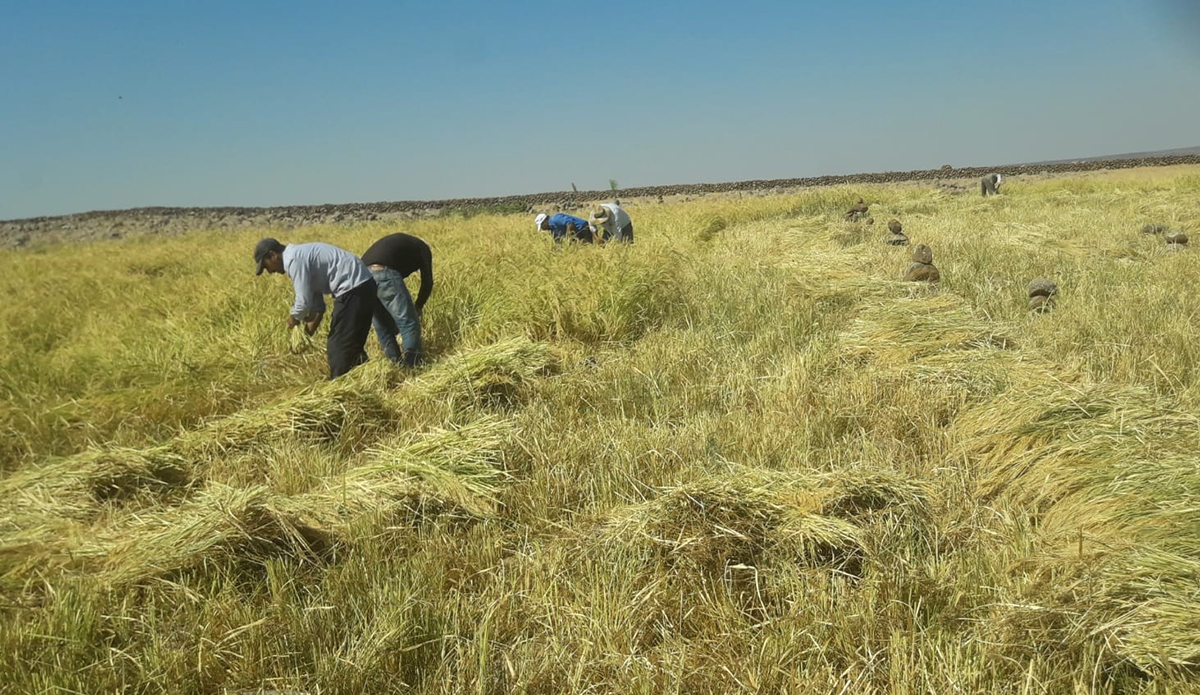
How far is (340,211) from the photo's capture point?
3709 centimetres

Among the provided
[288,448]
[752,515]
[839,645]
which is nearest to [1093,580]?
[839,645]

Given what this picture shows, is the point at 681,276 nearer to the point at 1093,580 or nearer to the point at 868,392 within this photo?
the point at 868,392

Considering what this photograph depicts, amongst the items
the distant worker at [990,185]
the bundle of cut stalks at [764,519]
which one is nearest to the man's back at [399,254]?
the bundle of cut stalks at [764,519]

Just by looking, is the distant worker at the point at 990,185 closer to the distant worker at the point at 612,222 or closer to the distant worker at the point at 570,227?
the distant worker at the point at 612,222

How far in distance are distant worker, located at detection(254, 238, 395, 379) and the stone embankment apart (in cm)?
2457

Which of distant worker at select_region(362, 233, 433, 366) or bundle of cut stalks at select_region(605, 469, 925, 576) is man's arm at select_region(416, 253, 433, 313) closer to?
distant worker at select_region(362, 233, 433, 366)

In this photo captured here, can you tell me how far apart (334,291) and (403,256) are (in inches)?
35.3

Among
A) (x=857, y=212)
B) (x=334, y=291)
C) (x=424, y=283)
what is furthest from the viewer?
(x=857, y=212)

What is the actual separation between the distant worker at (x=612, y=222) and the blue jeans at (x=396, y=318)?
5.52 m

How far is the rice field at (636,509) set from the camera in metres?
1.79

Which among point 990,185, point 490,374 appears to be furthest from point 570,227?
point 990,185

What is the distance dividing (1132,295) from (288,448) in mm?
6418

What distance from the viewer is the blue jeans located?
A: 5438mm

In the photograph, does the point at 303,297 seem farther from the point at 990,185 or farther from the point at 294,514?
the point at 990,185
